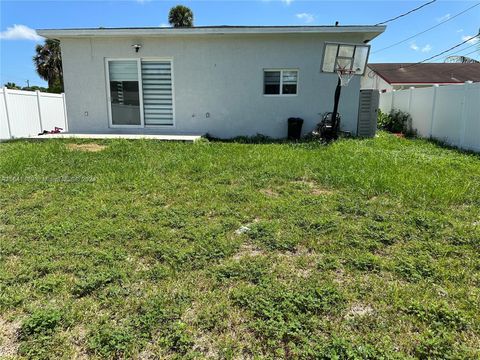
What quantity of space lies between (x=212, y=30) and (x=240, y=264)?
9.09 metres

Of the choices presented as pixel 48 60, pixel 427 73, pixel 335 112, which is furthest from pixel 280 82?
pixel 48 60

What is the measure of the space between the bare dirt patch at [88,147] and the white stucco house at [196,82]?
2.49 meters

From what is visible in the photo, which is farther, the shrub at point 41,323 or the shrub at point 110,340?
the shrub at point 41,323

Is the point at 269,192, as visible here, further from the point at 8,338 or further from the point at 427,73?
the point at 427,73

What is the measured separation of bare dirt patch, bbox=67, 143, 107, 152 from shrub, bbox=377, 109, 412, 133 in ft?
36.9

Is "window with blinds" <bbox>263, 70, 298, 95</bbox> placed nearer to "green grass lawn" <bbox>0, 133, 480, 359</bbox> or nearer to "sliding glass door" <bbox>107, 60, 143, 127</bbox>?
"sliding glass door" <bbox>107, 60, 143, 127</bbox>

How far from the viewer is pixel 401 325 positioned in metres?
2.39

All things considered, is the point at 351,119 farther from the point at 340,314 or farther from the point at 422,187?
the point at 340,314

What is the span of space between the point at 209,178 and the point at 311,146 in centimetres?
421

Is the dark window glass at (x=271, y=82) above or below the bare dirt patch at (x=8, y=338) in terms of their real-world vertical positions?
above

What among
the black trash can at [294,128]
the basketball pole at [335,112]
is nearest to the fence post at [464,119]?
the basketball pole at [335,112]

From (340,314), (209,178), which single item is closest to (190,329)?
(340,314)

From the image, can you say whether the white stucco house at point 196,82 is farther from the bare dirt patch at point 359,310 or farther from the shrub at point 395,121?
the bare dirt patch at point 359,310

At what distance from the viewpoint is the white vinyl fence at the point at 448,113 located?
9.22 meters
